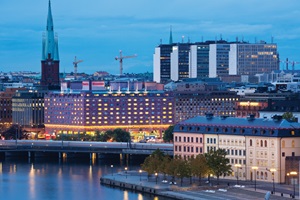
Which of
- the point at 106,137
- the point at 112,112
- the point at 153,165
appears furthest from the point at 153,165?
the point at 112,112

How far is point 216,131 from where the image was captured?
94500 millimetres

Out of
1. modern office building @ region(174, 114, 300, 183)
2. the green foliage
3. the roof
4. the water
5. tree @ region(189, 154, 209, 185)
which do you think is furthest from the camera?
the green foliage

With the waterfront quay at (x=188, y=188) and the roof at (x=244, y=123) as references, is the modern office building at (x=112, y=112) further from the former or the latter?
the waterfront quay at (x=188, y=188)

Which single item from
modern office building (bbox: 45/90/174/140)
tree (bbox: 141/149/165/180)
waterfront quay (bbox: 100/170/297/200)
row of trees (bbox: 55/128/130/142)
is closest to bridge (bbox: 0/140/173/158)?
row of trees (bbox: 55/128/130/142)

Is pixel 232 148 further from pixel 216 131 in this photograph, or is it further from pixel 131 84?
pixel 131 84

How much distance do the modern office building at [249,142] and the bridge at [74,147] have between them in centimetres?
2318

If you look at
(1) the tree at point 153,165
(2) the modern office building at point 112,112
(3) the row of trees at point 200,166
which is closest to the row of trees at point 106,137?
(2) the modern office building at point 112,112

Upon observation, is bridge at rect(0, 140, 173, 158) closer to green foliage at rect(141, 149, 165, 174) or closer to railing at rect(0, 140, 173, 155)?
railing at rect(0, 140, 173, 155)

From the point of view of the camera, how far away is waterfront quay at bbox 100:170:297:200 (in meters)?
79.6

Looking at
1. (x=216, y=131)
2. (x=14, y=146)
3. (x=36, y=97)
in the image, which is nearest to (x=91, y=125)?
(x=36, y=97)

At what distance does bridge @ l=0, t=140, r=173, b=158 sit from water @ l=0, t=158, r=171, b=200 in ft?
4.34

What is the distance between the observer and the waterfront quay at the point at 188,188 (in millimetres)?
79562

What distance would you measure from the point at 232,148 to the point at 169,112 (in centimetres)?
7604

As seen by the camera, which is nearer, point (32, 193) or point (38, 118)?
point (32, 193)
